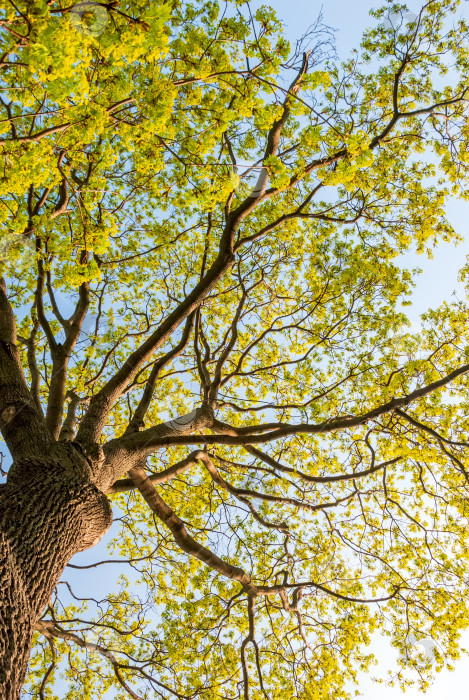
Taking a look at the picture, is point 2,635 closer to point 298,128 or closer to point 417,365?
point 417,365

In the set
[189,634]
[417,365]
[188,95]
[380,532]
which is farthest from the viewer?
[380,532]

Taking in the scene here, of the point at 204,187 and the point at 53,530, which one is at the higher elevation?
the point at 204,187

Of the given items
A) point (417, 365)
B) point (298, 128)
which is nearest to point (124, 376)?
point (417, 365)

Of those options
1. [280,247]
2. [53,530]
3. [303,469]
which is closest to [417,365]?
[303,469]

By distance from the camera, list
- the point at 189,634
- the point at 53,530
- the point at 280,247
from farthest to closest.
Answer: the point at 280,247 → the point at 189,634 → the point at 53,530

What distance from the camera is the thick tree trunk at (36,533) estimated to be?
8.36 ft

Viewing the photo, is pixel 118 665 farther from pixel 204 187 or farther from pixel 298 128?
pixel 298 128

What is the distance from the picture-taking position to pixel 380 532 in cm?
693

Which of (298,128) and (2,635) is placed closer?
(2,635)

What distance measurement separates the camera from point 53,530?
3.27m

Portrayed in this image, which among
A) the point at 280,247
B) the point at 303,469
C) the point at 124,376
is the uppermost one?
the point at 280,247

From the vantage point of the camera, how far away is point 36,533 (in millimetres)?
3107

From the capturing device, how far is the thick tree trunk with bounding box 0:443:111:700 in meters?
2.55

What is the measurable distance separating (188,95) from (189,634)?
22.8 feet
